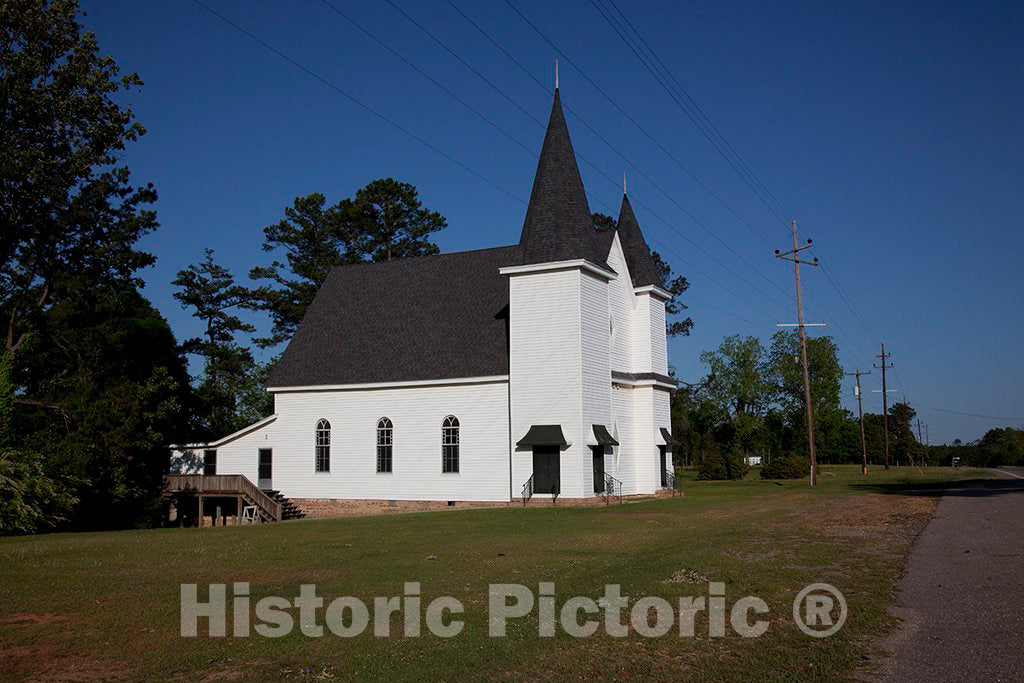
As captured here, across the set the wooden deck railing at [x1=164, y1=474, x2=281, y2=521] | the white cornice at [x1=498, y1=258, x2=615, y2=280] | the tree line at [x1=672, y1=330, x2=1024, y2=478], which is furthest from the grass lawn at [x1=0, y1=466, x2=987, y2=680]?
the tree line at [x1=672, y1=330, x2=1024, y2=478]

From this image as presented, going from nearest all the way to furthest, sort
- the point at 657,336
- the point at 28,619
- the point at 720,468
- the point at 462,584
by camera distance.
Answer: the point at 28,619 < the point at 462,584 < the point at 657,336 < the point at 720,468

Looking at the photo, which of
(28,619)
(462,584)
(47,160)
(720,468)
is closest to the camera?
(28,619)

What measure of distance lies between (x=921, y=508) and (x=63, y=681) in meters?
22.3

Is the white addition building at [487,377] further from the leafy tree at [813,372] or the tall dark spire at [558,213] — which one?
the leafy tree at [813,372]

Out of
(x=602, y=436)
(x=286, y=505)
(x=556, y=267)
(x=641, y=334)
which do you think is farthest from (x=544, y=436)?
(x=286, y=505)

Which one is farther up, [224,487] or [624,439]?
[624,439]

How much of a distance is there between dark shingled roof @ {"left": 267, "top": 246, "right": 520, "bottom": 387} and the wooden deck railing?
16.5ft

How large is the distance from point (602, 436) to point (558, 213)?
Result: 8.90 meters

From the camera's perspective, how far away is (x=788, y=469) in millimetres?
56281

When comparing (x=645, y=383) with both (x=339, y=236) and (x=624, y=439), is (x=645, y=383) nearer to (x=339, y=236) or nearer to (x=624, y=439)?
(x=624, y=439)

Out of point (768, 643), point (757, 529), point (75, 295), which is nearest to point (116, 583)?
point (768, 643)

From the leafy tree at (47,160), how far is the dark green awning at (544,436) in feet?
58.5

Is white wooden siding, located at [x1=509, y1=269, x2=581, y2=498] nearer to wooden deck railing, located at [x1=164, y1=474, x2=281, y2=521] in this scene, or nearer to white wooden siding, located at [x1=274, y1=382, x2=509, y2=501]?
white wooden siding, located at [x1=274, y1=382, x2=509, y2=501]

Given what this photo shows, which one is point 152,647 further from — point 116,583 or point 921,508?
point 921,508
